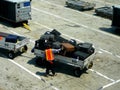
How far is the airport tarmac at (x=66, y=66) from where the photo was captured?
16438 millimetres

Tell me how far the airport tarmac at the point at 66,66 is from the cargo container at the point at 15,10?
0.84m

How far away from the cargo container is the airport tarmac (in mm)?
841

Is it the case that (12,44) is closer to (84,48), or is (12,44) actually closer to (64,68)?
(64,68)

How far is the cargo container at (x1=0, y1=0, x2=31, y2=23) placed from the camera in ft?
81.4

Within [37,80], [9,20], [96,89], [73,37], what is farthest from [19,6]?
[96,89]

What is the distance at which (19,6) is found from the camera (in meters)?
24.9

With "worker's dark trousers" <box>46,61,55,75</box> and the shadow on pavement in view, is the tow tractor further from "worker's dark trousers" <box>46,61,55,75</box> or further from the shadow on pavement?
"worker's dark trousers" <box>46,61,55,75</box>

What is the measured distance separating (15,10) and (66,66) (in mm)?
8940

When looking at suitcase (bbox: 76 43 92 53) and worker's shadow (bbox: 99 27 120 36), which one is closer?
suitcase (bbox: 76 43 92 53)

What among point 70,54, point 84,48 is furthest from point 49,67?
point 84,48

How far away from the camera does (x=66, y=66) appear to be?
18312 millimetres

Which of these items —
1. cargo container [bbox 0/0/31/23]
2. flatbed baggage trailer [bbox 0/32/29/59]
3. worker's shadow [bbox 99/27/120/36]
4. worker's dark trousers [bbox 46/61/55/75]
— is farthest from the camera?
worker's shadow [bbox 99/27/120/36]

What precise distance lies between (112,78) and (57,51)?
377 cm

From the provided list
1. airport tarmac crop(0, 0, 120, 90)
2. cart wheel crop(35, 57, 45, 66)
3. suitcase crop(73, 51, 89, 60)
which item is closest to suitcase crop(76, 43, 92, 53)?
suitcase crop(73, 51, 89, 60)
